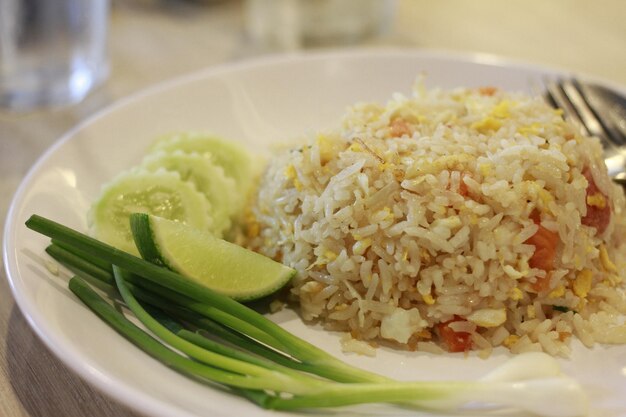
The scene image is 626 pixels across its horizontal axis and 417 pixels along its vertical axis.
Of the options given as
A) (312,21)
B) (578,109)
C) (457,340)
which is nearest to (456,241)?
(457,340)

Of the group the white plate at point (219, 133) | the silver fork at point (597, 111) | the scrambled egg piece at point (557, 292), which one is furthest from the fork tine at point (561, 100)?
the scrambled egg piece at point (557, 292)

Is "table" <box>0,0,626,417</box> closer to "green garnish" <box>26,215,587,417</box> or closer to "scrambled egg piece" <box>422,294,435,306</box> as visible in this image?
"green garnish" <box>26,215,587,417</box>

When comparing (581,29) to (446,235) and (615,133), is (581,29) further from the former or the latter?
(446,235)

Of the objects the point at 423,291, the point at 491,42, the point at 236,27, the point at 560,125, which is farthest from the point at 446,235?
the point at 236,27

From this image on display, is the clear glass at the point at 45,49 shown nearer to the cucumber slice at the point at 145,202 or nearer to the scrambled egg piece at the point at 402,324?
the cucumber slice at the point at 145,202

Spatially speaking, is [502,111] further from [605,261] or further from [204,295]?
[204,295]

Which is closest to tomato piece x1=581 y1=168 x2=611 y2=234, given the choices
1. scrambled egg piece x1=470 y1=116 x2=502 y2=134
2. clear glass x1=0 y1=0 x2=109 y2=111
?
scrambled egg piece x1=470 y1=116 x2=502 y2=134
